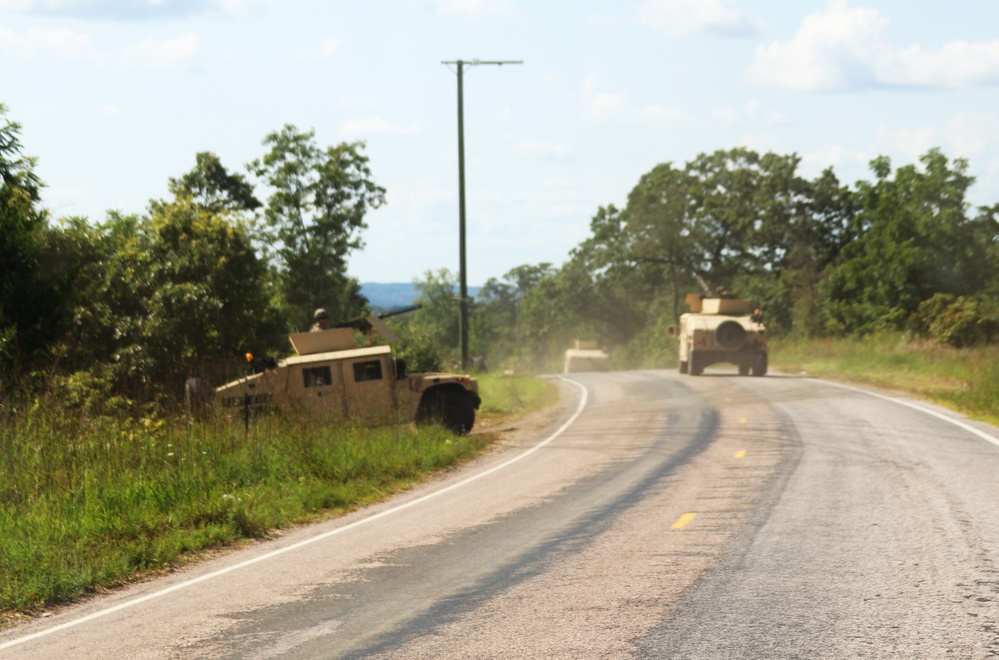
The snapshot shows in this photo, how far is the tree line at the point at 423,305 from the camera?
21.2m

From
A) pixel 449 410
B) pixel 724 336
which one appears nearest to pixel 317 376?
pixel 449 410

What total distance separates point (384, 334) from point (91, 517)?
11286mm

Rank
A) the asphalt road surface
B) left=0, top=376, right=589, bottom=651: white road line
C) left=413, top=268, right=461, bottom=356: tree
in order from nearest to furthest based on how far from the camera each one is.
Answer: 1. the asphalt road surface
2. left=0, top=376, right=589, bottom=651: white road line
3. left=413, top=268, right=461, bottom=356: tree

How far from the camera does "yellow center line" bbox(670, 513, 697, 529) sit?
10.8m

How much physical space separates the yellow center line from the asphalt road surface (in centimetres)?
3

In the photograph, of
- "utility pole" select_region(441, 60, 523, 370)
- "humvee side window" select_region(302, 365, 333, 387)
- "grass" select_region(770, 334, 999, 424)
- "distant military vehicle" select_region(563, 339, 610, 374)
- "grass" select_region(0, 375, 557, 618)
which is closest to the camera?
"grass" select_region(0, 375, 557, 618)

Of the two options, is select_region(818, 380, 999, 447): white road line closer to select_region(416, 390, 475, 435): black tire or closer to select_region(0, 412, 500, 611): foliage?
select_region(0, 412, 500, 611): foliage

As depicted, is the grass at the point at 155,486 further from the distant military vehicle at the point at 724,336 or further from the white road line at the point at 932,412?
the distant military vehicle at the point at 724,336

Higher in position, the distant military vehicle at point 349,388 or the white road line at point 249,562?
the distant military vehicle at point 349,388

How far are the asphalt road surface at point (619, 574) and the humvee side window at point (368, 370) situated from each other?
3.68m

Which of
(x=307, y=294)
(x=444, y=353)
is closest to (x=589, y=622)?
(x=444, y=353)

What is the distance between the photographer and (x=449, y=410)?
21.2 meters

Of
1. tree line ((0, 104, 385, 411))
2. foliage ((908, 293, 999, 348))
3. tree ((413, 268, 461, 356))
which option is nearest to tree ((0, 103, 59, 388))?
tree line ((0, 104, 385, 411))

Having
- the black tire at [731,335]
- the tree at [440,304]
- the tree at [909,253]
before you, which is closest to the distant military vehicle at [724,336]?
the black tire at [731,335]
